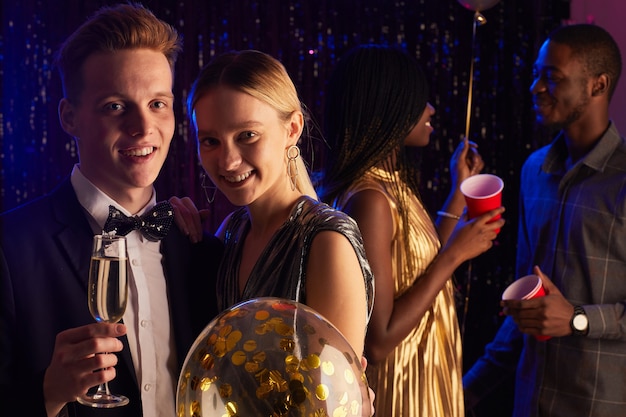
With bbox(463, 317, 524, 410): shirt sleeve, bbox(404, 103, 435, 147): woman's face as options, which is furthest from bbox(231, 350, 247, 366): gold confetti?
bbox(463, 317, 524, 410): shirt sleeve

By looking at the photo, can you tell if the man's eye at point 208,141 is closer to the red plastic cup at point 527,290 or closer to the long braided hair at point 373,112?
the long braided hair at point 373,112

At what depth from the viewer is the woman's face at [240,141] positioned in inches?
68.2

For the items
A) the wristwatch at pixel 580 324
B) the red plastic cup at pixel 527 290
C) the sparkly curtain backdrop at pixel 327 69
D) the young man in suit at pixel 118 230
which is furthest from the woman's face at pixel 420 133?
the young man in suit at pixel 118 230

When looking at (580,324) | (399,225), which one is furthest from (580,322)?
(399,225)

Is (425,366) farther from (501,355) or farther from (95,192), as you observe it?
(95,192)

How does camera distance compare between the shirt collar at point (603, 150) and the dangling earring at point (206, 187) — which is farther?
the shirt collar at point (603, 150)

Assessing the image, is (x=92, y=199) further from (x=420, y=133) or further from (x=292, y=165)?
(x=420, y=133)

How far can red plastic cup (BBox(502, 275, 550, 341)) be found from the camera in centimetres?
274

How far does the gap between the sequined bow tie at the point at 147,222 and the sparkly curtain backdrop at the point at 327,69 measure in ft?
4.63

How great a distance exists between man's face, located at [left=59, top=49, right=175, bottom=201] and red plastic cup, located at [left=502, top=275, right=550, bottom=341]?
148 centimetres

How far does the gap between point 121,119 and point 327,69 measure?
2178mm

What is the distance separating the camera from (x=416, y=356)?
254 centimetres

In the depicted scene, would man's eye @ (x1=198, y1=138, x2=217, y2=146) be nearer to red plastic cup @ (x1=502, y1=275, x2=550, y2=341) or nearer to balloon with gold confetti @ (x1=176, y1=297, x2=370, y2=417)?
balloon with gold confetti @ (x1=176, y1=297, x2=370, y2=417)

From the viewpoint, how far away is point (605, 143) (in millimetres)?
2977
